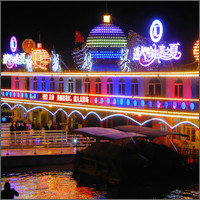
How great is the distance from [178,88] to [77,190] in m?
8.91

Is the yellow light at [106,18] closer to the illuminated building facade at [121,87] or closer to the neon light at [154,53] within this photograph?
the illuminated building facade at [121,87]

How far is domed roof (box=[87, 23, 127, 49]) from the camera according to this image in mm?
31312

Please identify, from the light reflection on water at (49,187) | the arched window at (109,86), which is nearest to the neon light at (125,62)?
the arched window at (109,86)

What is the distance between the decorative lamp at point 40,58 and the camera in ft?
117

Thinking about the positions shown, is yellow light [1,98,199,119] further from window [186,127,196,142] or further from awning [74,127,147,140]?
awning [74,127,147,140]

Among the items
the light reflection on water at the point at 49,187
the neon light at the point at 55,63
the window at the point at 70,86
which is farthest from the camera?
the neon light at the point at 55,63

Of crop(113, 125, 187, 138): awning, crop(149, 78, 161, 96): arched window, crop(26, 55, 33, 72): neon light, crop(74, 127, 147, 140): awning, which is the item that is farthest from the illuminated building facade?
crop(74, 127, 147, 140): awning

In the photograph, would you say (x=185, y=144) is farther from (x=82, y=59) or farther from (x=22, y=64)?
(x=22, y=64)

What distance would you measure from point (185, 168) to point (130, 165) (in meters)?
2.88

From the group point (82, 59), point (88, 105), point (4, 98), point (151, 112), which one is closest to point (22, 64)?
point (4, 98)

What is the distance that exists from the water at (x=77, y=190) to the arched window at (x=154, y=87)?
757cm

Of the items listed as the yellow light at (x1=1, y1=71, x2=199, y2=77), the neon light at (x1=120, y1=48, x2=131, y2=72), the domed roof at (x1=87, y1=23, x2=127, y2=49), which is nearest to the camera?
the yellow light at (x1=1, y1=71, x2=199, y2=77)

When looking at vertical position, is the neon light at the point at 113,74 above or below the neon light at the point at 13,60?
below

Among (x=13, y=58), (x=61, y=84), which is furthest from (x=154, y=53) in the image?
(x=13, y=58)
